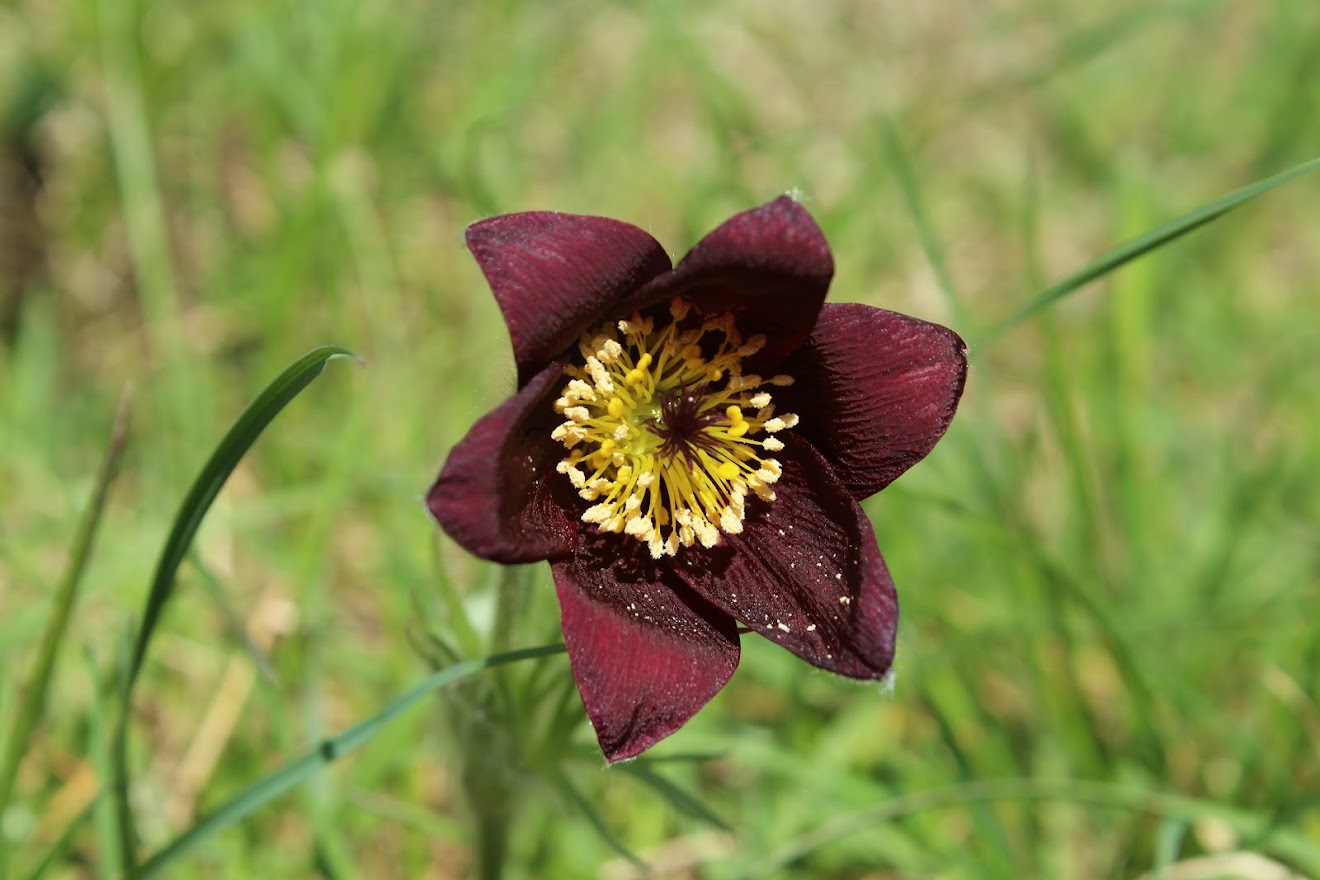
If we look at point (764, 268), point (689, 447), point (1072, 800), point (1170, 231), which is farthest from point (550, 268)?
point (1072, 800)

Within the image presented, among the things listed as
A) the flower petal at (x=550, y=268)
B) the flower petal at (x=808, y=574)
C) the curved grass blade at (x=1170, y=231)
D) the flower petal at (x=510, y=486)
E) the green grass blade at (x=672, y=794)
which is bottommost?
the green grass blade at (x=672, y=794)

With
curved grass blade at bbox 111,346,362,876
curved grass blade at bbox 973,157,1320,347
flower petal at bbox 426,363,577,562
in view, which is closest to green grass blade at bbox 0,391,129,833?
curved grass blade at bbox 111,346,362,876

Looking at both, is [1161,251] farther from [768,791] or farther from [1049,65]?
[768,791]

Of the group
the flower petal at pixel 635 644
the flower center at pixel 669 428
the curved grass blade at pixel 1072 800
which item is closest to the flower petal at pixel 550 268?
the flower center at pixel 669 428

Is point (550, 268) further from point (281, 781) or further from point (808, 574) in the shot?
point (281, 781)

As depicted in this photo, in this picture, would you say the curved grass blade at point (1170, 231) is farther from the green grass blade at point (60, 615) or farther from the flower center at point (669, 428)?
the green grass blade at point (60, 615)

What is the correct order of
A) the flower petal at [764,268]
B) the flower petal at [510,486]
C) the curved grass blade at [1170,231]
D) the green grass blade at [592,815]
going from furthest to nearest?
the green grass blade at [592,815] < the curved grass blade at [1170,231] < the flower petal at [764,268] < the flower petal at [510,486]

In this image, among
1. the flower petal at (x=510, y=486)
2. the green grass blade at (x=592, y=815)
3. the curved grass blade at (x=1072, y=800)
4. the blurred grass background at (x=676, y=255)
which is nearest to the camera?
the flower petal at (x=510, y=486)

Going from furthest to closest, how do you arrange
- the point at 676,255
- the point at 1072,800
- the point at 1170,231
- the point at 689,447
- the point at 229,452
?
the point at 676,255 → the point at 1072,800 → the point at 689,447 → the point at 1170,231 → the point at 229,452

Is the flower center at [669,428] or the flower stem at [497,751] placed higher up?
the flower center at [669,428]
